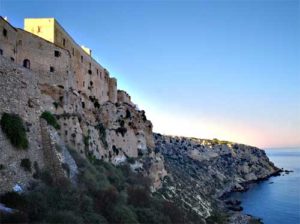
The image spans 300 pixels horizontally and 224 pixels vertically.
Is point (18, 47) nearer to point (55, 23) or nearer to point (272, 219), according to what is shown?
point (55, 23)

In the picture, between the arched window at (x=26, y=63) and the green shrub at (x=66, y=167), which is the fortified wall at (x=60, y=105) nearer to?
the arched window at (x=26, y=63)

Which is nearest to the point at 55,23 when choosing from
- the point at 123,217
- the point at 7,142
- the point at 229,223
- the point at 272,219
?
the point at 7,142

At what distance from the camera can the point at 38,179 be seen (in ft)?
50.3

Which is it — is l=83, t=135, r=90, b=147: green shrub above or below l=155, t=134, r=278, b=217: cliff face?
above

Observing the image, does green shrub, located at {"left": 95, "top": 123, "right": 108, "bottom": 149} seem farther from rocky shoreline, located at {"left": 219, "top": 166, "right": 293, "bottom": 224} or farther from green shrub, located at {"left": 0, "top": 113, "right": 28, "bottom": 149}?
rocky shoreline, located at {"left": 219, "top": 166, "right": 293, "bottom": 224}

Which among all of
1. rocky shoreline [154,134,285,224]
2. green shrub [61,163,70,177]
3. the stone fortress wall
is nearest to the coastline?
rocky shoreline [154,134,285,224]

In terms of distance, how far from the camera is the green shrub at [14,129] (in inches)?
569

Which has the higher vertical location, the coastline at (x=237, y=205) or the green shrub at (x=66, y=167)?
the green shrub at (x=66, y=167)

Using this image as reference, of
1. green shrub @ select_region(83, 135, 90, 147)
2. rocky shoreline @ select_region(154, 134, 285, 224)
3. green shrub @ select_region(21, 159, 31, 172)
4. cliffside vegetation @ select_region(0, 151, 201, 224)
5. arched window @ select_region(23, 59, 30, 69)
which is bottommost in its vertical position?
rocky shoreline @ select_region(154, 134, 285, 224)

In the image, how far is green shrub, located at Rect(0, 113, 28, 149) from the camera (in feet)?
47.4

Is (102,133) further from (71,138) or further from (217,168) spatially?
(217,168)

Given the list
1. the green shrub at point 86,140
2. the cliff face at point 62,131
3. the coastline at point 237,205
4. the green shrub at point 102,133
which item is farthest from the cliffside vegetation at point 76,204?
the coastline at point 237,205

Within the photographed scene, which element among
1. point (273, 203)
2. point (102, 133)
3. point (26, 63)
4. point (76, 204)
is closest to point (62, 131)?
point (26, 63)

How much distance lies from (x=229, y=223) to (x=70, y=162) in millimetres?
36993
